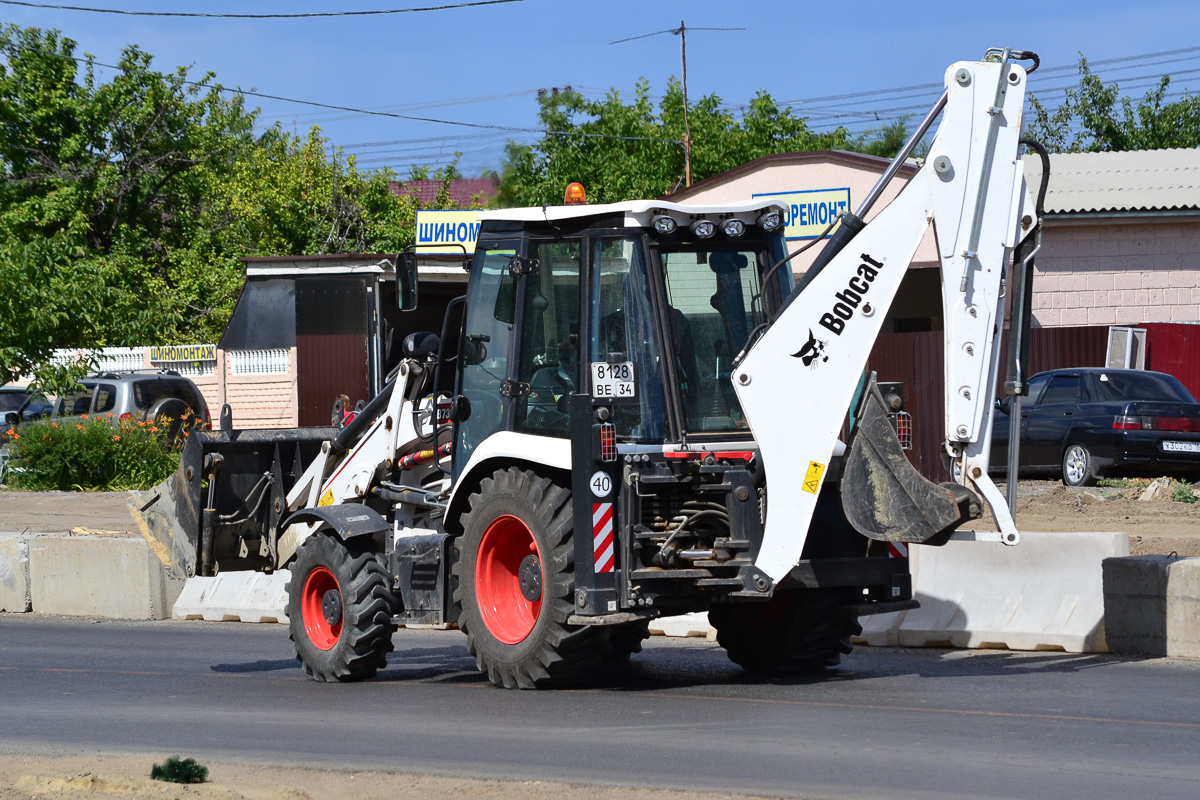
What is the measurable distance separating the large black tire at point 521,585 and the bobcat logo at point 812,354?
1526 mm

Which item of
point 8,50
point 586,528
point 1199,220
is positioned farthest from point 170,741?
point 8,50

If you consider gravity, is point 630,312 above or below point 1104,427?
above

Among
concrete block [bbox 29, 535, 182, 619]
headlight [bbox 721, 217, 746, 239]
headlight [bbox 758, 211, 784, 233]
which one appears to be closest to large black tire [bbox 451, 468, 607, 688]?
headlight [bbox 721, 217, 746, 239]

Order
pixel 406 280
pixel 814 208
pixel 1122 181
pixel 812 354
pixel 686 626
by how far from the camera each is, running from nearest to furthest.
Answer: pixel 812 354 → pixel 406 280 → pixel 686 626 → pixel 814 208 → pixel 1122 181

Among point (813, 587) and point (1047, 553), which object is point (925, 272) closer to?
point (1047, 553)

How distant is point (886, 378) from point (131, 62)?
29.4 meters

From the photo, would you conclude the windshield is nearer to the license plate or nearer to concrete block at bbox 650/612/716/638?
the license plate

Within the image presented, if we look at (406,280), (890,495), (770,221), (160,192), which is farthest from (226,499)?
(160,192)

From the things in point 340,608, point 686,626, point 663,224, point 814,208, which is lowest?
point 686,626

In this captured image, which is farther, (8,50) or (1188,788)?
(8,50)

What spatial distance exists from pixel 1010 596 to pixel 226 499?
5596 mm

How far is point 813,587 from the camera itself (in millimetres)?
8250

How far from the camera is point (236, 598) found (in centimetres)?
1413

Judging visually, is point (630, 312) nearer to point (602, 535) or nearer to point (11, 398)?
point (602, 535)
